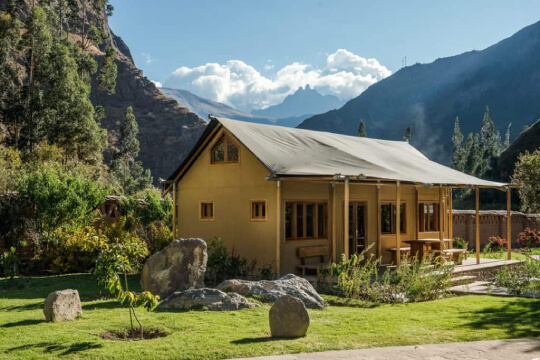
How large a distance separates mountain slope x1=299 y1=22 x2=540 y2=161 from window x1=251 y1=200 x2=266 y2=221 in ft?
366

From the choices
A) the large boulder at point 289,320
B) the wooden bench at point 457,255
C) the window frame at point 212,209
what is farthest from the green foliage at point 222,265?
the wooden bench at point 457,255

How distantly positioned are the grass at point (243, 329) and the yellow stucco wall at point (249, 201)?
4371 mm

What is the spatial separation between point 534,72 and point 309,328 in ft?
514

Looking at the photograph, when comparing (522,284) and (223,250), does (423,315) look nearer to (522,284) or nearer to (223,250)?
(522,284)

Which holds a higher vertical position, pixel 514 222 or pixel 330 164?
pixel 330 164

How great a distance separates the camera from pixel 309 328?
8.11 meters

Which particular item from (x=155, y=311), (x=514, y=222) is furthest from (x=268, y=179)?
(x=514, y=222)

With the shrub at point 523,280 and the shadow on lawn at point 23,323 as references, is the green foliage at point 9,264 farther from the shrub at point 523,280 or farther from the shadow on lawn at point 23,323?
the shrub at point 523,280

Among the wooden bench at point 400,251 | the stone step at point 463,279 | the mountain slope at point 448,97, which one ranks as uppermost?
the mountain slope at point 448,97

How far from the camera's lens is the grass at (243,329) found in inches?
264

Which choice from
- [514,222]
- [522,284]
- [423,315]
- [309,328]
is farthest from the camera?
[514,222]

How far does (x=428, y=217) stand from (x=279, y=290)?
10.00 m

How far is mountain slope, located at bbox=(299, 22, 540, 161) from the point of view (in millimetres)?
134750

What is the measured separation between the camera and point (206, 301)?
980cm
